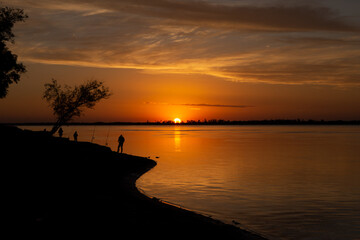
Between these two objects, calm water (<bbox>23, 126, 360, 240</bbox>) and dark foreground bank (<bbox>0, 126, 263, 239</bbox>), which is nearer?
dark foreground bank (<bbox>0, 126, 263, 239</bbox>)

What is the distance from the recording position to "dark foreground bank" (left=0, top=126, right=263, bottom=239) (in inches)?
579

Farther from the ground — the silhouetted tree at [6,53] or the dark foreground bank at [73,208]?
the silhouetted tree at [6,53]

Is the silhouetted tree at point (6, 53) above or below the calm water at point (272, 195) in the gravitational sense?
above

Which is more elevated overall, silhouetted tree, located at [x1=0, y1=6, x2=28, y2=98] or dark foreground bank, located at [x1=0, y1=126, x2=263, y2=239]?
silhouetted tree, located at [x1=0, y1=6, x2=28, y2=98]

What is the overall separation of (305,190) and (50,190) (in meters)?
24.1

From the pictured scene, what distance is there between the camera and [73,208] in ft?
58.6

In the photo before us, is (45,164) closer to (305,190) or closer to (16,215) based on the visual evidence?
(16,215)

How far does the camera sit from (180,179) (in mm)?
41344

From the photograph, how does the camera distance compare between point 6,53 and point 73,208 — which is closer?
point 73,208

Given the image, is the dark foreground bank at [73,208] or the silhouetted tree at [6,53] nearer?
the dark foreground bank at [73,208]

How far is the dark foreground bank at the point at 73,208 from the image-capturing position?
48.2 feet

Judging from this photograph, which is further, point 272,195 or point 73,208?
point 272,195

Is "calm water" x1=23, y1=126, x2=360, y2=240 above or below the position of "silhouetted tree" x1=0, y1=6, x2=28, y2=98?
below

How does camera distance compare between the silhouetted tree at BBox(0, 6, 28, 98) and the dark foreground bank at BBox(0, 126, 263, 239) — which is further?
the silhouetted tree at BBox(0, 6, 28, 98)
